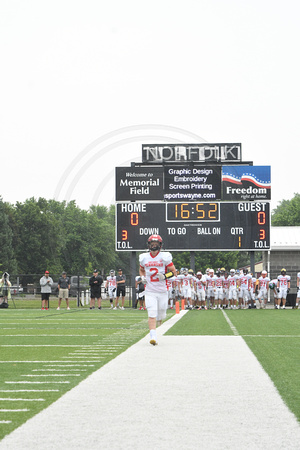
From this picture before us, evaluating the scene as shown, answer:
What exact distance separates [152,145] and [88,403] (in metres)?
27.6

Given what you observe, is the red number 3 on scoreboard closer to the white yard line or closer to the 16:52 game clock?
the white yard line

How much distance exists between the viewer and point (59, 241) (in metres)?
78.1

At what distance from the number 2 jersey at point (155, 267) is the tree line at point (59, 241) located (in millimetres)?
57556

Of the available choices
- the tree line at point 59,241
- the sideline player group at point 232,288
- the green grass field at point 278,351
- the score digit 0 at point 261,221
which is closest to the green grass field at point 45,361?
the green grass field at point 278,351

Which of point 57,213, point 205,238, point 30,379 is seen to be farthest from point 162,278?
point 57,213

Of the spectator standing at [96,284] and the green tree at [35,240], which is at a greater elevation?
the green tree at [35,240]

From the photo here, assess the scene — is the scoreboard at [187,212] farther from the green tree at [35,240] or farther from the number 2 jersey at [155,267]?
the green tree at [35,240]

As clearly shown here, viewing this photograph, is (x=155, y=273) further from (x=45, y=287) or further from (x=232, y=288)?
(x=232, y=288)

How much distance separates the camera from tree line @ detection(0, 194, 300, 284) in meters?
72.8

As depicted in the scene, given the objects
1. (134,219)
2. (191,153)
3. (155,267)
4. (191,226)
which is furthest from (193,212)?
(155,267)

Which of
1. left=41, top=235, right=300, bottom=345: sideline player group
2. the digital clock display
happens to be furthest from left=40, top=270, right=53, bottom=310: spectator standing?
the digital clock display

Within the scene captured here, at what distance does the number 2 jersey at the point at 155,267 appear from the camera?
1130cm

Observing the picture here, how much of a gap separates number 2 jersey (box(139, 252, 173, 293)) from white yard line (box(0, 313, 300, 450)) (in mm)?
2992

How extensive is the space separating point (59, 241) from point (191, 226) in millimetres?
49647
